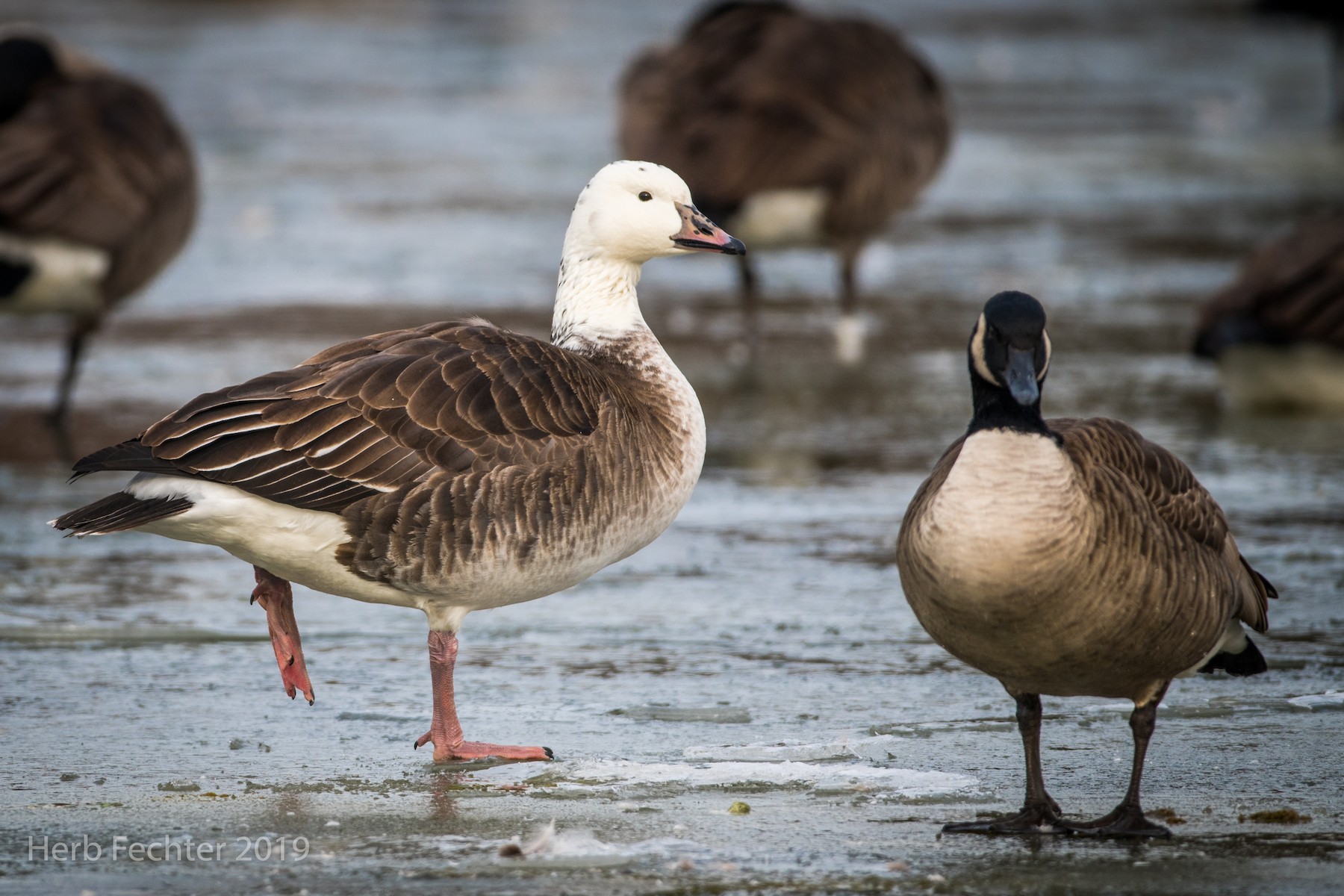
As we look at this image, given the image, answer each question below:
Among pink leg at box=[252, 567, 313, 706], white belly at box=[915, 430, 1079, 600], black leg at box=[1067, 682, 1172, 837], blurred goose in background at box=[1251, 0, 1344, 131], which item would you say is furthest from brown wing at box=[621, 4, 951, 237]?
blurred goose in background at box=[1251, 0, 1344, 131]

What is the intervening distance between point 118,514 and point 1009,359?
7.22ft

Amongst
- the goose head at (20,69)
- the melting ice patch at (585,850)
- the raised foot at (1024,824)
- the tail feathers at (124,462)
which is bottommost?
the melting ice patch at (585,850)

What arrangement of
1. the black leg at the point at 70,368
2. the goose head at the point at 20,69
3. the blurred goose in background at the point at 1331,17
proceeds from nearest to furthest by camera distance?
the black leg at the point at 70,368 < the goose head at the point at 20,69 < the blurred goose in background at the point at 1331,17

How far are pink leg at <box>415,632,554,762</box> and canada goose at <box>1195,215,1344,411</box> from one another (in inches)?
213

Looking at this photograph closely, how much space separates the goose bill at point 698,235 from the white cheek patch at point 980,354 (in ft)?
4.96

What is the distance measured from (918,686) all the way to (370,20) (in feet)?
89.9

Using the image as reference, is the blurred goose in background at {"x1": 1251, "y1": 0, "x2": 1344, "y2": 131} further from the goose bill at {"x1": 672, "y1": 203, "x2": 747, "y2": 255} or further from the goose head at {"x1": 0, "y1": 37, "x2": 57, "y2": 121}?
the goose bill at {"x1": 672, "y1": 203, "x2": 747, "y2": 255}

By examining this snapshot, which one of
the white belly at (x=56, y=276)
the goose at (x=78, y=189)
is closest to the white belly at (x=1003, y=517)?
the goose at (x=78, y=189)

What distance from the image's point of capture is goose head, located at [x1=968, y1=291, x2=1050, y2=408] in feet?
13.4

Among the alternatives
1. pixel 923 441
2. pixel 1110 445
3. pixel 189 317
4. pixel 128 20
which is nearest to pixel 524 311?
pixel 189 317

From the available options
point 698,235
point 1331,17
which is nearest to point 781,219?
point 698,235

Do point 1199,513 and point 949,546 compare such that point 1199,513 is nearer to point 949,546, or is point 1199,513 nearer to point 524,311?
point 949,546

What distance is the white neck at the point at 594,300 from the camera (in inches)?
221

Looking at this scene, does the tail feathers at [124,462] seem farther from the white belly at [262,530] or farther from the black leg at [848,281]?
the black leg at [848,281]
